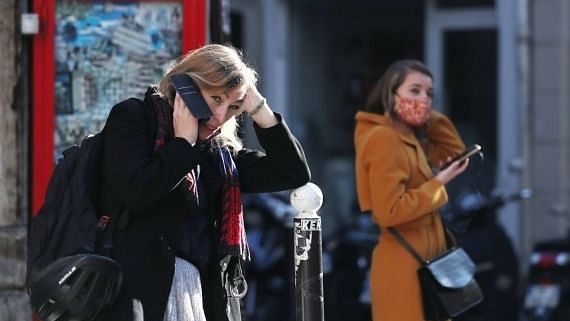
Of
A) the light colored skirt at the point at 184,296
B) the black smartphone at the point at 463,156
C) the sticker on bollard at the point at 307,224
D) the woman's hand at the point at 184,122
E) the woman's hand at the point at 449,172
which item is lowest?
the light colored skirt at the point at 184,296

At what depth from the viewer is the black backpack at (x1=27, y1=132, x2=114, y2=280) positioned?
140 inches

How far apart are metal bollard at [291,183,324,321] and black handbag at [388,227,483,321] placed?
771 mm

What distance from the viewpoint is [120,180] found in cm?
351

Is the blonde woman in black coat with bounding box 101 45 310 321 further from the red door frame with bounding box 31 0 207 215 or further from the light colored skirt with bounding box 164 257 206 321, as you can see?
the red door frame with bounding box 31 0 207 215

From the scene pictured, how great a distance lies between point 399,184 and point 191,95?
4.85 ft

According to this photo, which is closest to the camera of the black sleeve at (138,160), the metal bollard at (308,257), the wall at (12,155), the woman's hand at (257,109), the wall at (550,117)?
the black sleeve at (138,160)

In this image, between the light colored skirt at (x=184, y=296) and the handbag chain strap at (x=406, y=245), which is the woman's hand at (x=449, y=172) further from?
the light colored skirt at (x=184, y=296)

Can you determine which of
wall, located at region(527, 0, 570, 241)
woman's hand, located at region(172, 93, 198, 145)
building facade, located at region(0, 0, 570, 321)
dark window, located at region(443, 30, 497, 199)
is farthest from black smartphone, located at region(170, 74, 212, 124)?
dark window, located at region(443, 30, 497, 199)

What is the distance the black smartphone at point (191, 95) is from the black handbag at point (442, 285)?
5.09ft

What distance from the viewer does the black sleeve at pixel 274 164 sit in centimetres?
388

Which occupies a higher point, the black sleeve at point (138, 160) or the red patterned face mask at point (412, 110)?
the red patterned face mask at point (412, 110)

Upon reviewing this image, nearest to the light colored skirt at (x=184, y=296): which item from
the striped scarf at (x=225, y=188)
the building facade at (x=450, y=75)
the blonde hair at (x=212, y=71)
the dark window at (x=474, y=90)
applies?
the striped scarf at (x=225, y=188)

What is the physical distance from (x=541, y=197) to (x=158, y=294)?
5.73 m

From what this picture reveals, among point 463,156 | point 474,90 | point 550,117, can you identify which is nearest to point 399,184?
point 463,156
